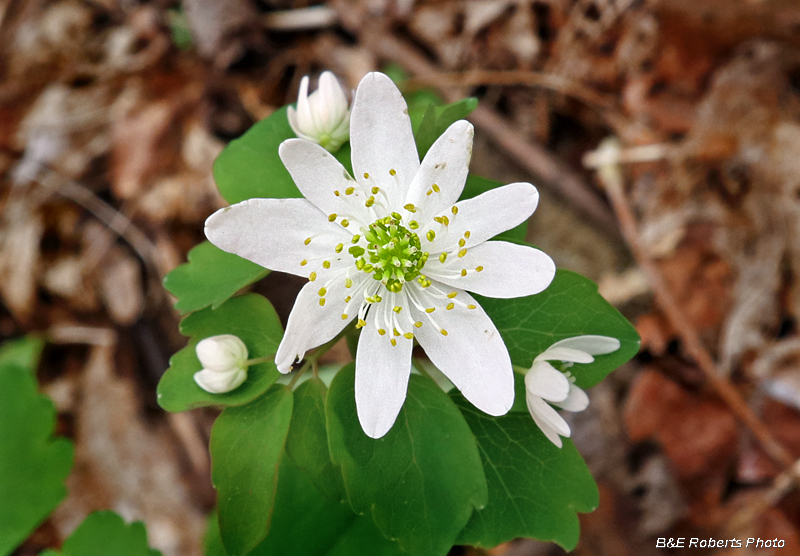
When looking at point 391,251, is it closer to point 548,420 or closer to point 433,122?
point 433,122

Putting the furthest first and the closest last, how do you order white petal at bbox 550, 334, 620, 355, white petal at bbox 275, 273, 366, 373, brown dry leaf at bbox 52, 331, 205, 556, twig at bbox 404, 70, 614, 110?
1. twig at bbox 404, 70, 614, 110
2. brown dry leaf at bbox 52, 331, 205, 556
3. white petal at bbox 550, 334, 620, 355
4. white petal at bbox 275, 273, 366, 373

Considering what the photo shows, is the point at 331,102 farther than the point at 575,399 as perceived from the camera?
Yes

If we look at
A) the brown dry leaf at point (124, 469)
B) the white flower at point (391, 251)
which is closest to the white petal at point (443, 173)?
the white flower at point (391, 251)

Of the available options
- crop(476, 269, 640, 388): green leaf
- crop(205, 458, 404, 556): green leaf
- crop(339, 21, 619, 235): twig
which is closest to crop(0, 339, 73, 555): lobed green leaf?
crop(205, 458, 404, 556): green leaf

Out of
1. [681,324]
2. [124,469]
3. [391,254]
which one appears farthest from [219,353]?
[681,324]

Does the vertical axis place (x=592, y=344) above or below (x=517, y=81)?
above

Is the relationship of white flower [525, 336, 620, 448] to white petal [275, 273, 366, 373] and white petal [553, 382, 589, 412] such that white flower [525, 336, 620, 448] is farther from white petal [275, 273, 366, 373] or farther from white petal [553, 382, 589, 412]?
white petal [275, 273, 366, 373]
